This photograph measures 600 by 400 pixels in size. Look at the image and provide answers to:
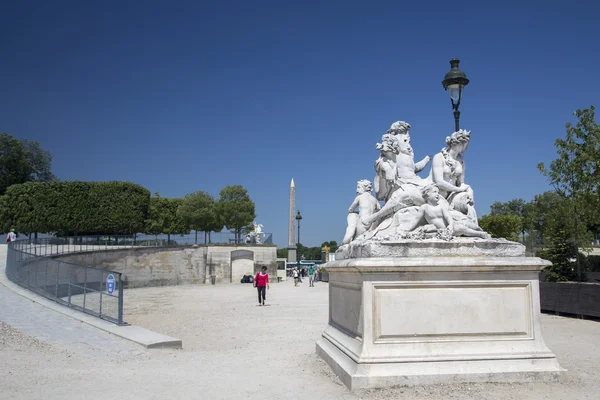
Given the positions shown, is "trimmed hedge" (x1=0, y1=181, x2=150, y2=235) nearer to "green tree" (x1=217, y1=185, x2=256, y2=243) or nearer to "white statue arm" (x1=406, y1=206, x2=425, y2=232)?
"green tree" (x1=217, y1=185, x2=256, y2=243)

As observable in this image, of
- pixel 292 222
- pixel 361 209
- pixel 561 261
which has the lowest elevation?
pixel 561 261

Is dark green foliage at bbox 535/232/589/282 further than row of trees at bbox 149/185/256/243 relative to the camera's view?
No

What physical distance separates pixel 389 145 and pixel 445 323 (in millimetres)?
2575

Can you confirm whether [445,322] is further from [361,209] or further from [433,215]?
[361,209]

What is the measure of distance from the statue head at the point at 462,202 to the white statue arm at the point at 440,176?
0.28ft

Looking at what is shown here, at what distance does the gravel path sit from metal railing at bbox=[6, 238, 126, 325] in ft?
3.42

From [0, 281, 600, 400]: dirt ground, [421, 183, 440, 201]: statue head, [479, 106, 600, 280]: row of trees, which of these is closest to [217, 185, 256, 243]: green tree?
[479, 106, 600, 280]: row of trees

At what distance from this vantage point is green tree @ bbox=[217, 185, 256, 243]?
46.7m

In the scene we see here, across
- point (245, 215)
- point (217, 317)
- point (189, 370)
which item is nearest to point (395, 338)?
point (189, 370)

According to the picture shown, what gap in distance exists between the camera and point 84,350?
8531 millimetres

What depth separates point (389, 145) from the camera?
7043 millimetres

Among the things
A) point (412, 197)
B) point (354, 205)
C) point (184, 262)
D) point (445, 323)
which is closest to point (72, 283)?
point (354, 205)

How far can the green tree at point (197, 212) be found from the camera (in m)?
45.8

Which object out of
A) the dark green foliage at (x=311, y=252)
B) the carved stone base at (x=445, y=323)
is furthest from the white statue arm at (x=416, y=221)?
the dark green foliage at (x=311, y=252)
